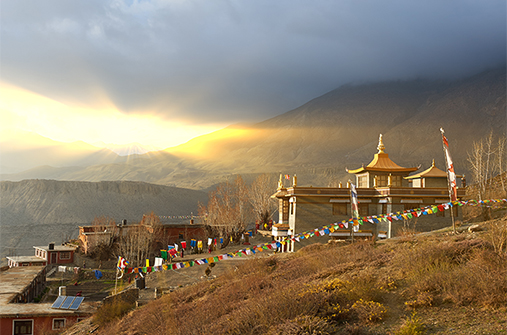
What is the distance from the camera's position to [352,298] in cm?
1164

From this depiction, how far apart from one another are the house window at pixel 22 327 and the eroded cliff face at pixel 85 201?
3129 inches

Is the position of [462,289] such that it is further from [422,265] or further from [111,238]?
[111,238]

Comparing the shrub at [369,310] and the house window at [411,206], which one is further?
the house window at [411,206]

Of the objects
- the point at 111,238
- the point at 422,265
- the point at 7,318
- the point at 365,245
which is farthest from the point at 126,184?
the point at 422,265

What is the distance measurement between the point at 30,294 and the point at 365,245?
90.7 feet

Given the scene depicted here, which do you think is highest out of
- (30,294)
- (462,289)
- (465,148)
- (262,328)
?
(465,148)

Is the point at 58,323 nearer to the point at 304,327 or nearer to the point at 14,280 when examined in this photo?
the point at 14,280

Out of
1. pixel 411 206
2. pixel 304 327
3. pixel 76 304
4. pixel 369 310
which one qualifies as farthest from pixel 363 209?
pixel 304 327

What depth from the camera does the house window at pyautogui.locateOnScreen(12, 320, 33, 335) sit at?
23531 millimetres

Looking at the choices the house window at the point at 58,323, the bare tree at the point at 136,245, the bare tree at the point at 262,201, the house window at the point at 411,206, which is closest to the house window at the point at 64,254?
the bare tree at the point at 136,245

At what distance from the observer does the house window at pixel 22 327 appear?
23531mm

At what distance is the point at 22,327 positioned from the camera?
2367 centimetres

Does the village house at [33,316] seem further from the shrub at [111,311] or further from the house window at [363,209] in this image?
the house window at [363,209]

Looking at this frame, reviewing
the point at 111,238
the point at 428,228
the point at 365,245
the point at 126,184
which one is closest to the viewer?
the point at 365,245
